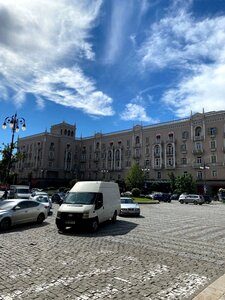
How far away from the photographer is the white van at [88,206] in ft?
39.2

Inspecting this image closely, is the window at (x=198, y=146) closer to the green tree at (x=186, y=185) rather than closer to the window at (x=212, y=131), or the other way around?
the window at (x=212, y=131)

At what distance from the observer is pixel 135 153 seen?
73.2 metres

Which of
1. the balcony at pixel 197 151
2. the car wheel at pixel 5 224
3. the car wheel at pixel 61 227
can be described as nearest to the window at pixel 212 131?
the balcony at pixel 197 151

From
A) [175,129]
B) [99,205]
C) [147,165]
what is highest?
[175,129]


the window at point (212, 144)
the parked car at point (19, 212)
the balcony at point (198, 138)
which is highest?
the balcony at point (198, 138)

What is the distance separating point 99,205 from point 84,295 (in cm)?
804

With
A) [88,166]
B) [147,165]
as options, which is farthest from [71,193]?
[88,166]

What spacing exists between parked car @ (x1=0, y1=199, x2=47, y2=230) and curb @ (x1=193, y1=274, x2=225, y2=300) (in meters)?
9.86

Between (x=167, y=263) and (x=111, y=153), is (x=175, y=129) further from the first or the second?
(x=167, y=263)

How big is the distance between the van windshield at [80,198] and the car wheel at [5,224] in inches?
→ 112

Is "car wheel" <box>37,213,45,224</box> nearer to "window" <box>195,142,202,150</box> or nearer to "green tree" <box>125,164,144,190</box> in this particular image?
"green tree" <box>125,164,144,190</box>

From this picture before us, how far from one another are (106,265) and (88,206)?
17.8 feet

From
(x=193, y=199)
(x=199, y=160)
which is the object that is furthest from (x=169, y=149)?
(x=193, y=199)

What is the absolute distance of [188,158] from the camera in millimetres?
62375
